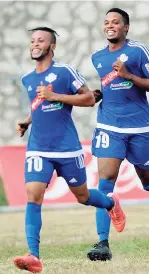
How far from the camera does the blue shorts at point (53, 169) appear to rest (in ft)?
31.1

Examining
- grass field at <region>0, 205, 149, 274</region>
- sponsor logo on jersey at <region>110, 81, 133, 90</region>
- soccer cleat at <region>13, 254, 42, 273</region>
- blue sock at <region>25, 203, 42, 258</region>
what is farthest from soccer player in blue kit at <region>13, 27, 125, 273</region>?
sponsor logo on jersey at <region>110, 81, 133, 90</region>

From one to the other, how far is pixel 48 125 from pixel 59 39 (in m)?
11.2

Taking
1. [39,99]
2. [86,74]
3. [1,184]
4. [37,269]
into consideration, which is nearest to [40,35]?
[39,99]

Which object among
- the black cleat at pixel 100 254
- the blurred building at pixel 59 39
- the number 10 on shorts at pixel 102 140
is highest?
the number 10 on shorts at pixel 102 140

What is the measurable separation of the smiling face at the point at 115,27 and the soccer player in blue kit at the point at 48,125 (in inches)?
48.4

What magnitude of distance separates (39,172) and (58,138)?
0.35 m

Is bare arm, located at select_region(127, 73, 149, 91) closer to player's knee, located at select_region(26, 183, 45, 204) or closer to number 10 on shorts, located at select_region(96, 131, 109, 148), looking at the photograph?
number 10 on shorts, located at select_region(96, 131, 109, 148)

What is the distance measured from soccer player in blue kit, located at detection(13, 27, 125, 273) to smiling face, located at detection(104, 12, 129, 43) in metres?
1.23

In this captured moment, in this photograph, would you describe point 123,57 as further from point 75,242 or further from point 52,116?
point 75,242

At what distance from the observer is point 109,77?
10.9 metres

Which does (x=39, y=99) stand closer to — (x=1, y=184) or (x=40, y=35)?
(x=40, y=35)

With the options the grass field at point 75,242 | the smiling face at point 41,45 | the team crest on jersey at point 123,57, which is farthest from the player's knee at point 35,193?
the team crest on jersey at point 123,57

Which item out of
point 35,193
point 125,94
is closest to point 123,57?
point 125,94

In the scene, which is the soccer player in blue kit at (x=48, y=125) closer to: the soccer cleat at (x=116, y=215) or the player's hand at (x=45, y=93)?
the player's hand at (x=45, y=93)
